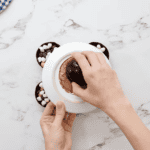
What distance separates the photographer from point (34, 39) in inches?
26.6

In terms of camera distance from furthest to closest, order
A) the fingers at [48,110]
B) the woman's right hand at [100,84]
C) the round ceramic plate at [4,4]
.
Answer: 1. the round ceramic plate at [4,4]
2. the fingers at [48,110]
3. the woman's right hand at [100,84]

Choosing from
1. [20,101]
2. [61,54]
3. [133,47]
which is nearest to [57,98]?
[61,54]

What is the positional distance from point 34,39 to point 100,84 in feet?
1.46

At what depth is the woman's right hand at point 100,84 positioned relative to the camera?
36cm

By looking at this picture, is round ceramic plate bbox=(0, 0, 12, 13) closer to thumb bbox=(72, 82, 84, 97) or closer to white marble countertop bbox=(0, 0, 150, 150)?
white marble countertop bbox=(0, 0, 150, 150)

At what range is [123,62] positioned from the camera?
67 centimetres

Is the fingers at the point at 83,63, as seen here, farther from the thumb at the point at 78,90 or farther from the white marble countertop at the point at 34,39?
the white marble countertop at the point at 34,39

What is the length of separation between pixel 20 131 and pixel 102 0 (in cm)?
73

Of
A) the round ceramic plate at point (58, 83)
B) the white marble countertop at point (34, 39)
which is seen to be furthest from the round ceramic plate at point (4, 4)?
the round ceramic plate at point (58, 83)

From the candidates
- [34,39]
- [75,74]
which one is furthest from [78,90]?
[34,39]

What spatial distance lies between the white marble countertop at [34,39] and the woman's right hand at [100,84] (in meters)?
0.32

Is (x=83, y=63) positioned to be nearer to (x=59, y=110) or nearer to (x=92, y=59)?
(x=92, y=59)

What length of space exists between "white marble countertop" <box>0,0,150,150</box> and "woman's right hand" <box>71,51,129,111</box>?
325mm

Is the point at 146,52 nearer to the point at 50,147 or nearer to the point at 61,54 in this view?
the point at 61,54
